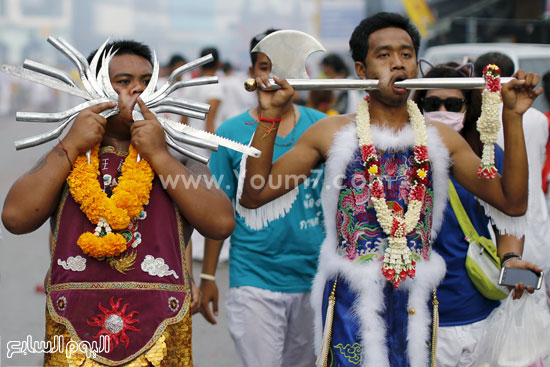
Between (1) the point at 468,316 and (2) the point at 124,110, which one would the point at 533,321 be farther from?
(2) the point at 124,110

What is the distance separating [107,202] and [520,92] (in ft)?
5.48

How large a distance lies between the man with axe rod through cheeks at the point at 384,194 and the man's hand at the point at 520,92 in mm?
112

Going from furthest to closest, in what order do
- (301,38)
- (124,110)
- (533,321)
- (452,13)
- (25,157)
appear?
(452,13), (25,157), (533,321), (301,38), (124,110)

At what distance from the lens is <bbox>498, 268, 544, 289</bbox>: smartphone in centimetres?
363

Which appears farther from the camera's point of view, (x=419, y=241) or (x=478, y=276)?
(x=478, y=276)

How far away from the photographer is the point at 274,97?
323cm

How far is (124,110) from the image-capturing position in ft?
10.1

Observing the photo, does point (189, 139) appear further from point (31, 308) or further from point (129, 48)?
point (31, 308)

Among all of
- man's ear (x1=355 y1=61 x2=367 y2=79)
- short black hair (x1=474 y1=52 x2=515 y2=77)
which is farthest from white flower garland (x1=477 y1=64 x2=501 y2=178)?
short black hair (x1=474 y1=52 x2=515 y2=77)

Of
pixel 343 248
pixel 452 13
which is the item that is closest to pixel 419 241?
pixel 343 248

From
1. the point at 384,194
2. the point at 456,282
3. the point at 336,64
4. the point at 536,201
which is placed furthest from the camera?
the point at 336,64

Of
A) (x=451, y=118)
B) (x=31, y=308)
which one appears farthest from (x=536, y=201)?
(x=31, y=308)

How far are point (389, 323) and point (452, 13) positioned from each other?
59.7 ft

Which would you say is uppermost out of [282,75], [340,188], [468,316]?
[282,75]
